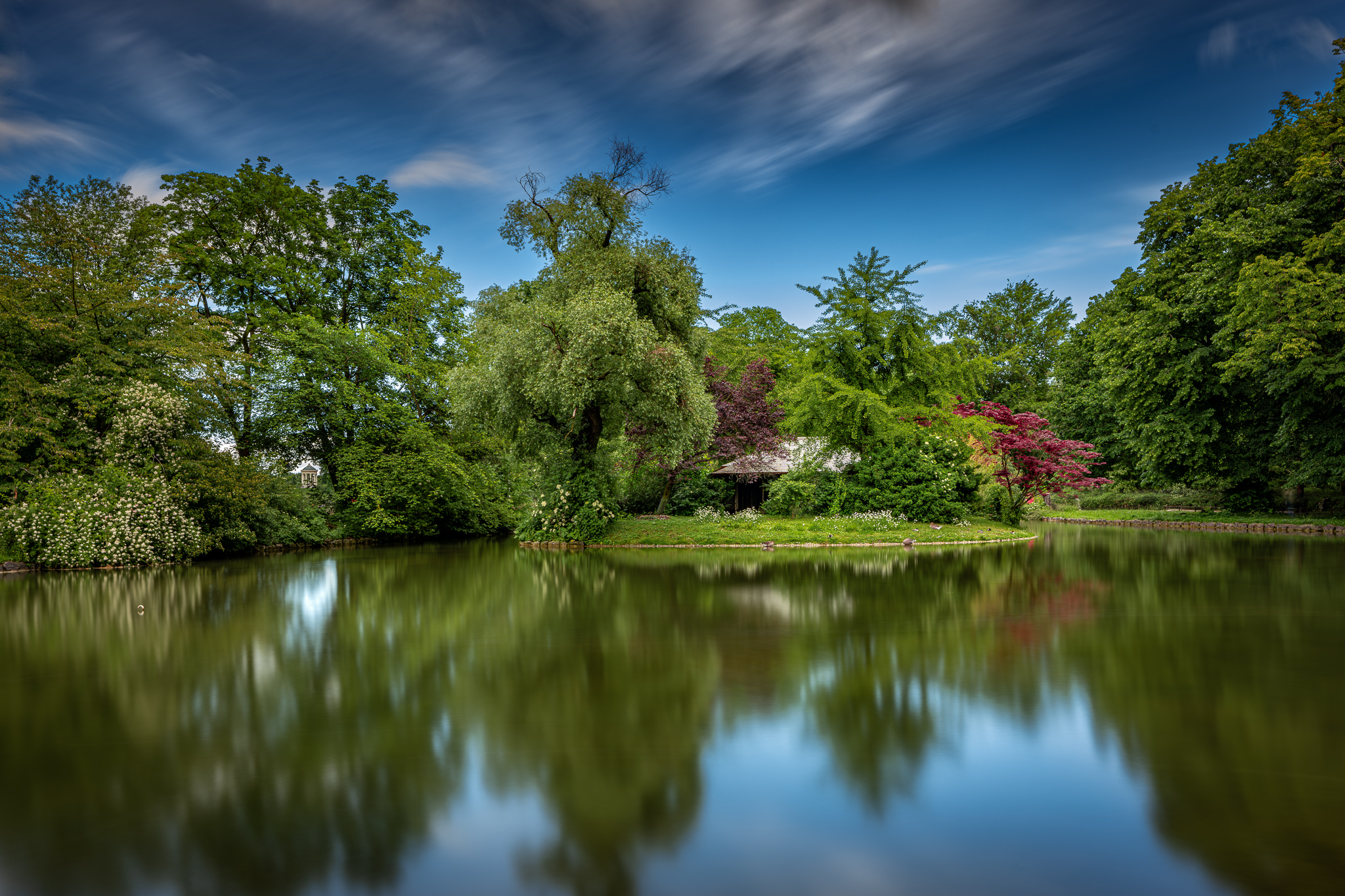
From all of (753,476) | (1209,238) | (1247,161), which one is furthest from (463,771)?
(1247,161)

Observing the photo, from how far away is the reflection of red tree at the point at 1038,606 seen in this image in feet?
26.4

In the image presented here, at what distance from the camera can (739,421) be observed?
25.7m

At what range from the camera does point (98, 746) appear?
192 inches

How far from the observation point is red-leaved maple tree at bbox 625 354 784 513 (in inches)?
1008

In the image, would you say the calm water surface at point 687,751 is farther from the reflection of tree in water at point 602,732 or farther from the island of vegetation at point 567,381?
the island of vegetation at point 567,381

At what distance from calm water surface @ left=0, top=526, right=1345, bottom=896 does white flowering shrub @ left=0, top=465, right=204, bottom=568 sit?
337 inches

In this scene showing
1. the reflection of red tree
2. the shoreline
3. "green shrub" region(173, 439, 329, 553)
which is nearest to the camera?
the reflection of red tree

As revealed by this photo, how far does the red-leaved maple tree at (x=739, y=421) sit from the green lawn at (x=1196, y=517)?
17.6m

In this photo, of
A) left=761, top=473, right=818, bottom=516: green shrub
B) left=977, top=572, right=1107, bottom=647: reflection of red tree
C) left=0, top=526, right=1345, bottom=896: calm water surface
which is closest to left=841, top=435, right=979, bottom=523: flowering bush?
left=761, top=473, right=818, bottom=516: green shrub

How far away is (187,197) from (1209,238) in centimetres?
3568

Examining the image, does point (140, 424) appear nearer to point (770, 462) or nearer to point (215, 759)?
point (215, 759)

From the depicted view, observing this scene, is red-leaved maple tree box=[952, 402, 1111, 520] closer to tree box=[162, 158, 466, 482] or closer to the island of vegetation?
the island of vegetation

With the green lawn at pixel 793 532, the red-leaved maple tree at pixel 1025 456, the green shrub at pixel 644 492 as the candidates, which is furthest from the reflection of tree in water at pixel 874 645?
the green shrub at pixel 644 492

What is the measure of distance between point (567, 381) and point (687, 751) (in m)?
Answer: 14.5
